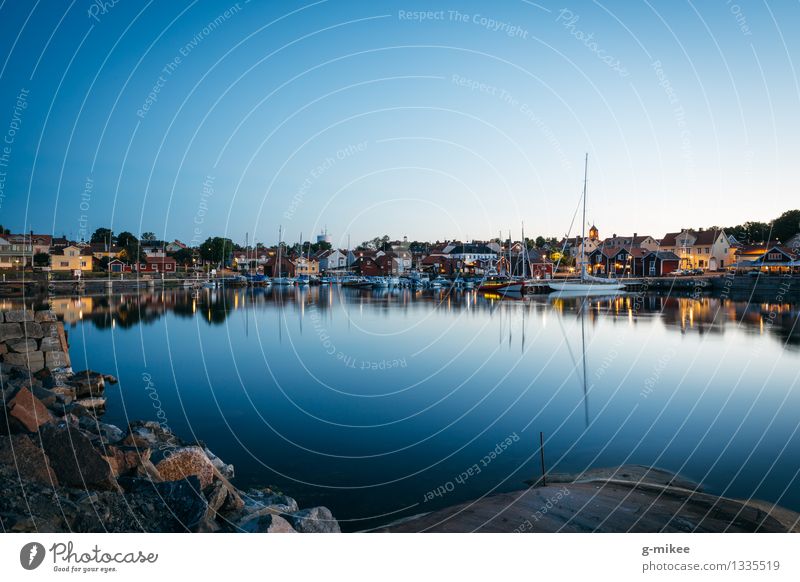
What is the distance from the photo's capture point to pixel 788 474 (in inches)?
356

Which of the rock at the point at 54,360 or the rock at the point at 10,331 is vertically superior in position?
the rock at the point at 10,331

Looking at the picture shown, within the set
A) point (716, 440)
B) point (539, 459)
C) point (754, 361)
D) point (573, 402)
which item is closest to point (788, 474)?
point (716, 440)

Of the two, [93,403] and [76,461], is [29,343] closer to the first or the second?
[93,403]

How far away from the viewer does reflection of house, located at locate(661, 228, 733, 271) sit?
80062 millimetres

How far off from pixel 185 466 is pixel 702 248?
91.5m

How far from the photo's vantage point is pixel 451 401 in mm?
14695

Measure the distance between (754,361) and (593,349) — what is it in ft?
20.5

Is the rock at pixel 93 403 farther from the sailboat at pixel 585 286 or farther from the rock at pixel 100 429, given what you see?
the sailboat at pixel 585 286

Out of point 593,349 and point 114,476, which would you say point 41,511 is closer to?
point 114,476

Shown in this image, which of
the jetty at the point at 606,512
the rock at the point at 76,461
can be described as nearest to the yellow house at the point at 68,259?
the rock at the point at 76,461

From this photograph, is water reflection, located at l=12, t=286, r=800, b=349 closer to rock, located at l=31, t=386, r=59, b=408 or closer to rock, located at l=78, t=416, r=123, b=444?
rock, located at l=31, t=386, r=59, b=408

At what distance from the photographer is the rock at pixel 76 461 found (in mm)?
5622

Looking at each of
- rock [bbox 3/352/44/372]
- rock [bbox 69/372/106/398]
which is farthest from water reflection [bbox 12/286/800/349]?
rock [bbox 69/372/106/398]

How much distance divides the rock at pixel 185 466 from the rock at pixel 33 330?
13109mm
